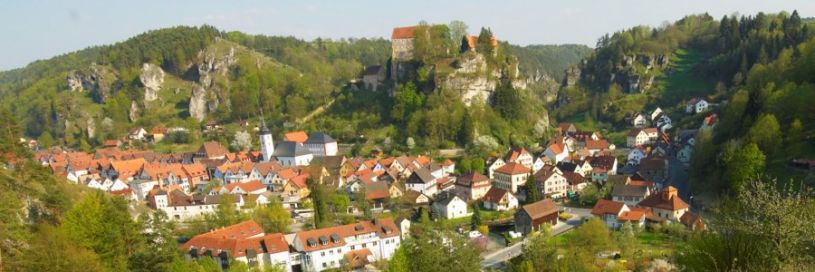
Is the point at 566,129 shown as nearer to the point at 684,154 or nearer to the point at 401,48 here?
the point at 684,154

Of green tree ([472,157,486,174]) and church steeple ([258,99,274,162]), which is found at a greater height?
church steeple ([258,99,274,162])

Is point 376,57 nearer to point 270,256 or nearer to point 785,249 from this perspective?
point 270,256

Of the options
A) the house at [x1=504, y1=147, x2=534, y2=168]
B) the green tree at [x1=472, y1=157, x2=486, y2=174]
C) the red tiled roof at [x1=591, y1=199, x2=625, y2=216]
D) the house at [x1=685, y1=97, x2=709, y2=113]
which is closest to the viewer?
the red tiled roof at [x1=591, y1=199, x2=625, y2=216]

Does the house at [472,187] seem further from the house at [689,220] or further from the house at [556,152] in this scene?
the house at [689,220]

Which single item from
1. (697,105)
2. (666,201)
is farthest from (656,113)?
(666,201)

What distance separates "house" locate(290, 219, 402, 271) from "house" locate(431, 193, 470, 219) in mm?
8232

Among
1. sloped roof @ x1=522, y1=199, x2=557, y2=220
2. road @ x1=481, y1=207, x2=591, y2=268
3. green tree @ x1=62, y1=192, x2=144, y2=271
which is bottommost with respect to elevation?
road @ x1=481, y1=207, x2=591, y2=268

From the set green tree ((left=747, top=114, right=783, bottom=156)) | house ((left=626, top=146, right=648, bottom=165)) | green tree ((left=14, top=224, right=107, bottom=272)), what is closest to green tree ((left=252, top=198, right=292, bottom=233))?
green tree ((left=14, top=224, right=107, bottom=272))

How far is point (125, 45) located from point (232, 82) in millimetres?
35328

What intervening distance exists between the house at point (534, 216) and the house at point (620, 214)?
2.97 m

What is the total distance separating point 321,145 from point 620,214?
119ft

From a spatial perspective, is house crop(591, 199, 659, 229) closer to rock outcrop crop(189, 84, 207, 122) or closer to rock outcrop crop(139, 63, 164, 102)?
rock outcrop crop(189, 84, 207, 122)

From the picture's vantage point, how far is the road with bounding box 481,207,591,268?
3145 centimetres

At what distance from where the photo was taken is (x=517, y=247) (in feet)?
112
